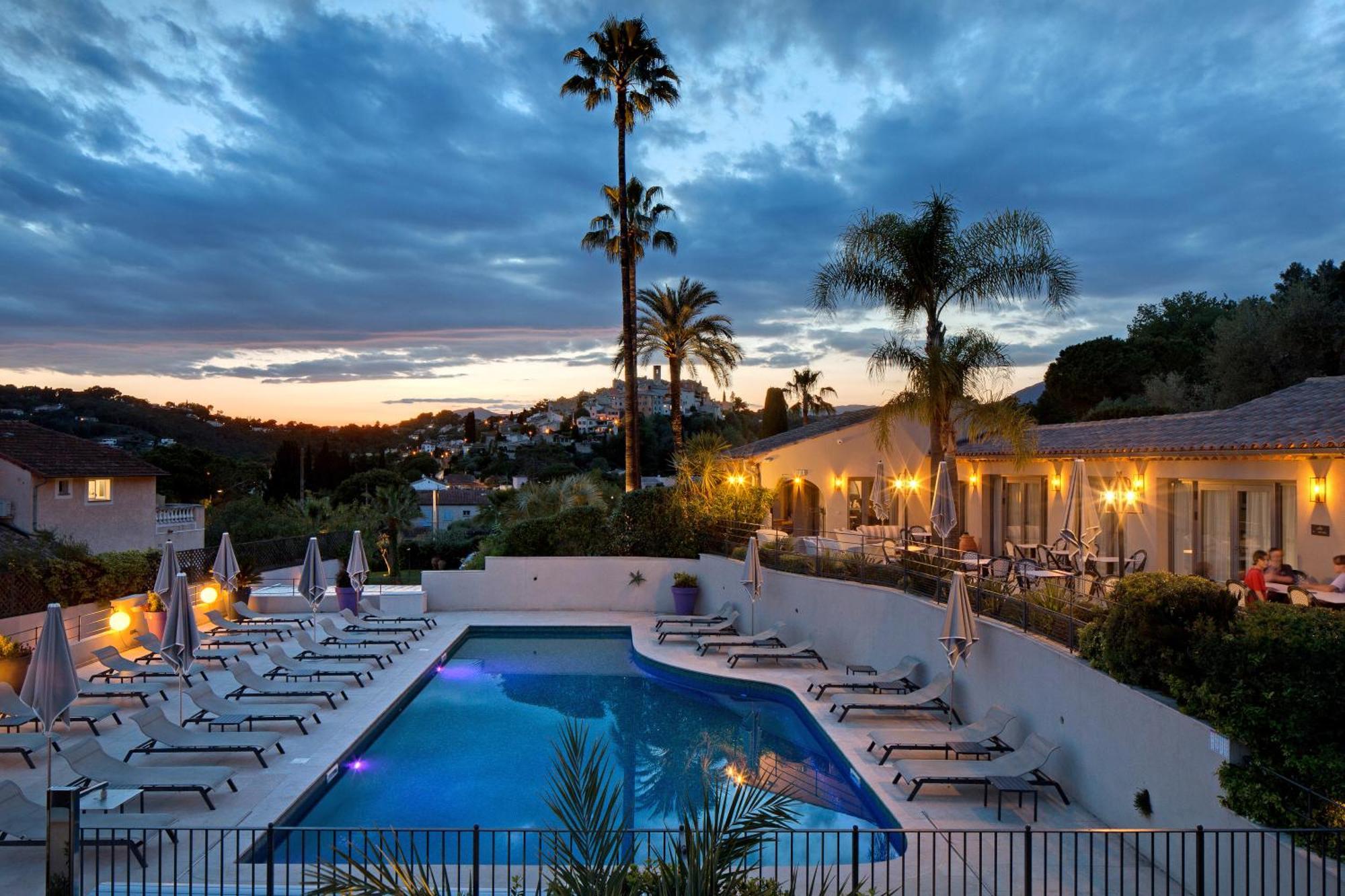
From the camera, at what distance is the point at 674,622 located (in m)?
19.4

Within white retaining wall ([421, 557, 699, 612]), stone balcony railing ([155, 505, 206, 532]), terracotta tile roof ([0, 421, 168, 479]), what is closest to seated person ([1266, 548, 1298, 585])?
white retaining wall ([421, 557, 699, 612])

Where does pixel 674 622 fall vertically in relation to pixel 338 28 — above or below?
below

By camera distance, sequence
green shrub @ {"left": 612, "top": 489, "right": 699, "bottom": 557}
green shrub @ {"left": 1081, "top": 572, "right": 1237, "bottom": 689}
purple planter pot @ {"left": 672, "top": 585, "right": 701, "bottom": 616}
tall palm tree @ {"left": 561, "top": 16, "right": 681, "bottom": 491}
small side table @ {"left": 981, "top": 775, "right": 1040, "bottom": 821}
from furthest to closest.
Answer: tall palm tree @ {"left": 561, "top": 16, "right": 681, "bottom": 491} → green shrub @ {"left": 612, "top": 489, "right": 699, "bottom": 557} → purple planter pot @ {"left": 672, "top": 585, "right": 701, "bottom": 616} → small side table @ {"left": 981, "top": 775, "right": 1040, "bottom": 821} → green shrub @ {"left": 1081, "top": 572, "right": 1237, "bottom": 689}

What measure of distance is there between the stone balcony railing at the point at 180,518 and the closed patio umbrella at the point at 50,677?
24.3m

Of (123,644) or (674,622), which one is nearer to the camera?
(123,644)

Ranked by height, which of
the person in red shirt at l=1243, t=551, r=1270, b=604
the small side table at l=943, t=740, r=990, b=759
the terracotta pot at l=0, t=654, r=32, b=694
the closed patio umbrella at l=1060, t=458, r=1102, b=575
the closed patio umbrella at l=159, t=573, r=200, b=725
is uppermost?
the closed patio umbrella at l=1060, t=458, r=1102, b=575

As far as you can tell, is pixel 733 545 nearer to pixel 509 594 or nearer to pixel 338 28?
pixel 509 594

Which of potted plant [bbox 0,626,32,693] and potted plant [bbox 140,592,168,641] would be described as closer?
potted plant [bbox 0,626,32,693]

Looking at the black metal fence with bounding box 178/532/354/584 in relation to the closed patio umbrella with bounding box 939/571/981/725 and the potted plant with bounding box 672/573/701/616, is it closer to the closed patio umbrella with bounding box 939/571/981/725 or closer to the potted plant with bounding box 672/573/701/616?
the potted plant with bounding box 672/573/701/616

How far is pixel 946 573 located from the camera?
45.5ft

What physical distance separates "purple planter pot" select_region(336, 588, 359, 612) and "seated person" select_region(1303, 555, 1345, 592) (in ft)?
62.4

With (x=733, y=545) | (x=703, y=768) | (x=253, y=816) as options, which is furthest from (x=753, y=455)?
(x=253, y=816)

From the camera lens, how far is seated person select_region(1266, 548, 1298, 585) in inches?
417

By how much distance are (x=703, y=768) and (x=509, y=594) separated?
39.3ft
